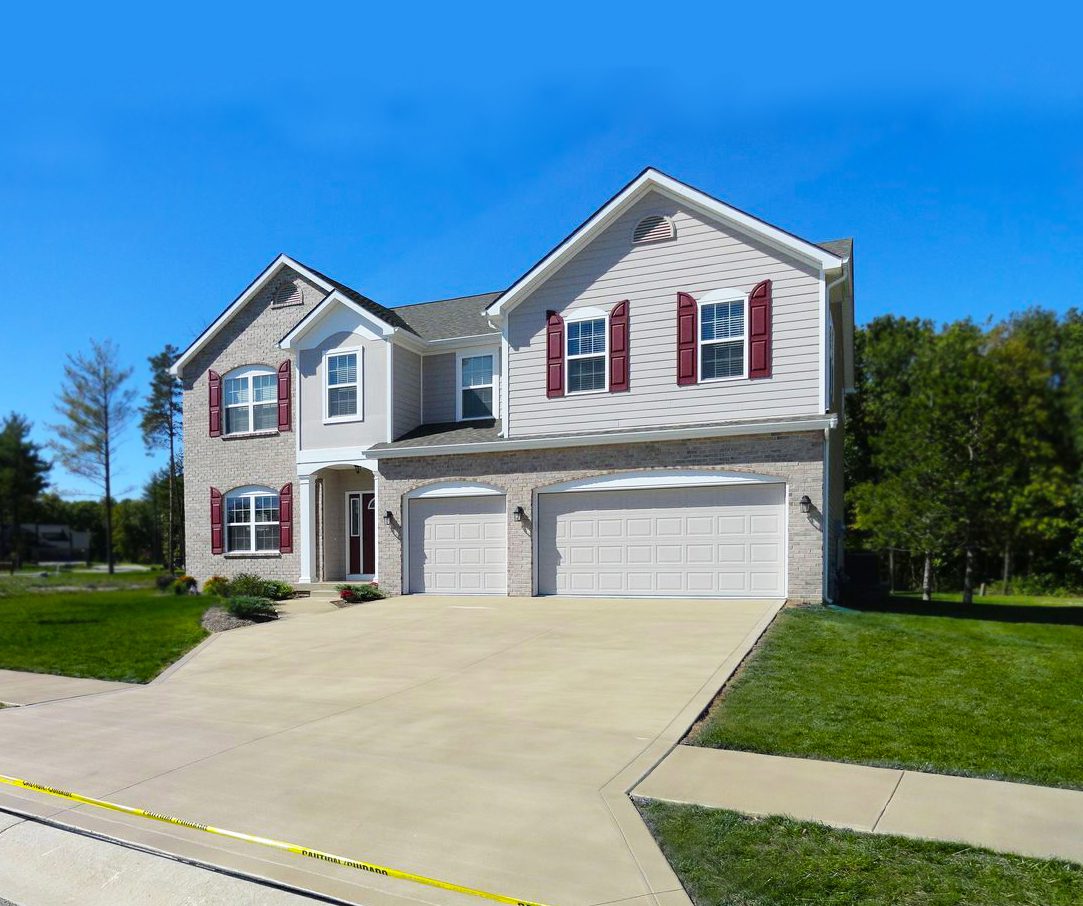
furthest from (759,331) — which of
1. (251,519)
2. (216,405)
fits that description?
(216,405)

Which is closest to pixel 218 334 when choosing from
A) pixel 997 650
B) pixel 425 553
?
pixel 425 553

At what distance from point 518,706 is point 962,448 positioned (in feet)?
63.2

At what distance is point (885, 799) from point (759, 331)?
11590 mm

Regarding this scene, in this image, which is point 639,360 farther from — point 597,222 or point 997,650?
point 997,650

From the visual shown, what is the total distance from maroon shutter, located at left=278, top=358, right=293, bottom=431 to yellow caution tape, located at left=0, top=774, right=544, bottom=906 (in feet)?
53.5

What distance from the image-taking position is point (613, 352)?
1700cm

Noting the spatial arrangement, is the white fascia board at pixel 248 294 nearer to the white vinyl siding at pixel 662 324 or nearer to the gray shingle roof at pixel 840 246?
the white vinyl siding at pixel 662 324

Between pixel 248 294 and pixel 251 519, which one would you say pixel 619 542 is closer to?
pixel 251 519

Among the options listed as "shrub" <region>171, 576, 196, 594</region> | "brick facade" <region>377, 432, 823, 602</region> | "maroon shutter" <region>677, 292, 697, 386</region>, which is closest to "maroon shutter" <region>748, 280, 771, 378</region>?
"maroon shutter" <region>677, 292, 697, 386</region>

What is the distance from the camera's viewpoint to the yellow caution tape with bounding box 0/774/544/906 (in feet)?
14.0

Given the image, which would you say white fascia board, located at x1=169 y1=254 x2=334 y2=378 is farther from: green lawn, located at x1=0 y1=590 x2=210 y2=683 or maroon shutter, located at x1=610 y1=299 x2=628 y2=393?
maroon shutter, located at x1=610 y1=299 x2=628 y2=393

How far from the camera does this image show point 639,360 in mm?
16797

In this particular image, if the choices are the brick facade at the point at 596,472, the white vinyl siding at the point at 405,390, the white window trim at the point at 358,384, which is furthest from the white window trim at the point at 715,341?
the white window trim at the point at 358,384

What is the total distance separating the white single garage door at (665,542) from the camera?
15.2m
